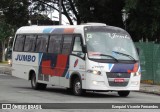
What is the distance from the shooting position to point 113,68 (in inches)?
800

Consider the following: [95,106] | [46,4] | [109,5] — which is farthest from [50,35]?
[46,4]

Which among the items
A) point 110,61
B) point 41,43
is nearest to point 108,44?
point 110,61

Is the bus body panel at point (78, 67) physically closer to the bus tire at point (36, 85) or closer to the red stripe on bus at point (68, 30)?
the red stripe on bus at point (68, 30)

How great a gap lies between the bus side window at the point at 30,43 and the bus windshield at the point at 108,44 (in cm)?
462

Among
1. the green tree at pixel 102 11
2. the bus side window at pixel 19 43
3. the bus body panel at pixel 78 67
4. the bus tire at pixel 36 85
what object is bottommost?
the bus tire at pixel 36 85

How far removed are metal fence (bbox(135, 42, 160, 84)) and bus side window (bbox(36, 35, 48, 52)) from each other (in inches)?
312

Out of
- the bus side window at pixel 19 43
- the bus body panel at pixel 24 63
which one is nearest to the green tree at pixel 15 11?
the bus side window at pixel 19 43

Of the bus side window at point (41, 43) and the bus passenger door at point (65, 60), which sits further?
the bus side window at point (41, 43)

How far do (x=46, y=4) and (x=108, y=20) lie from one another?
Result: 8630 millimetres

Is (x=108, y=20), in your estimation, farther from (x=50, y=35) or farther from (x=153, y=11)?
(x=50, y=35)

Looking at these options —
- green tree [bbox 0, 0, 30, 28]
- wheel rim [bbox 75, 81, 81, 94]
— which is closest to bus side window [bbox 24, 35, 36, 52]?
wheel rim [bbox 75, 81, 81, 94]

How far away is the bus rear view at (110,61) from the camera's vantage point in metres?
20.2

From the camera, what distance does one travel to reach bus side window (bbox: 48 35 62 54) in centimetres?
2273

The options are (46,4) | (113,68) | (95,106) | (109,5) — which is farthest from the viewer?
(46,4)
